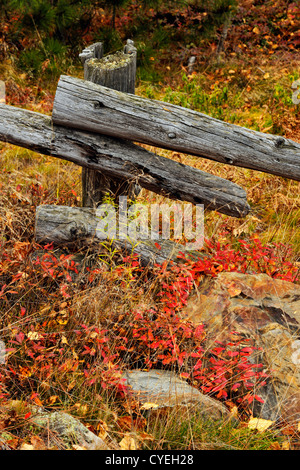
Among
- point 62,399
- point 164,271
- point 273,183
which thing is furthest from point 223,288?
point 273,183

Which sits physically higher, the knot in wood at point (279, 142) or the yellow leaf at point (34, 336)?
the knot in wood at point (279, 142)

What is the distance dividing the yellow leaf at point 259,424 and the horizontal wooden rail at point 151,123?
6.12 ft

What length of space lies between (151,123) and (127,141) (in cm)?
30

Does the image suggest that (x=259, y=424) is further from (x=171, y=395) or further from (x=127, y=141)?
(x=127, y=141)

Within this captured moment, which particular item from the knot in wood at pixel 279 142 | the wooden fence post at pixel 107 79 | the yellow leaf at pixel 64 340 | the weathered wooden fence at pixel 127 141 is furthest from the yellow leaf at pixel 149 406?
the knot in wood at pixel 279 142

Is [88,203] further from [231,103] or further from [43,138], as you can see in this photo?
[231,103]

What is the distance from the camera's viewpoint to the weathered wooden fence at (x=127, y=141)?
323 centimetres

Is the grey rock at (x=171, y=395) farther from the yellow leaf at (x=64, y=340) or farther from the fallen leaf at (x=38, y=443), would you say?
the fallen leaf at (x=38, y=443)

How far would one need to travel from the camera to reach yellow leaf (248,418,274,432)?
7.99ft

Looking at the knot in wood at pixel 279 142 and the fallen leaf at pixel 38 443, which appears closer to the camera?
the fallen leaf at pixel 38 443

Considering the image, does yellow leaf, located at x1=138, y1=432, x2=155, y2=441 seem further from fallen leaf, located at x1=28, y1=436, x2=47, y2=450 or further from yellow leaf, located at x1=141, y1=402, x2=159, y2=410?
fallen leaf, located at x1=28, y1=436, x2=47, y2=450

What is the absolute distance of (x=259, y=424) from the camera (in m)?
2.50

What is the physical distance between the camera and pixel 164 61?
8312mm

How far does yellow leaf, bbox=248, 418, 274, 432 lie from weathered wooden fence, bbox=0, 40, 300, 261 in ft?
4.15
